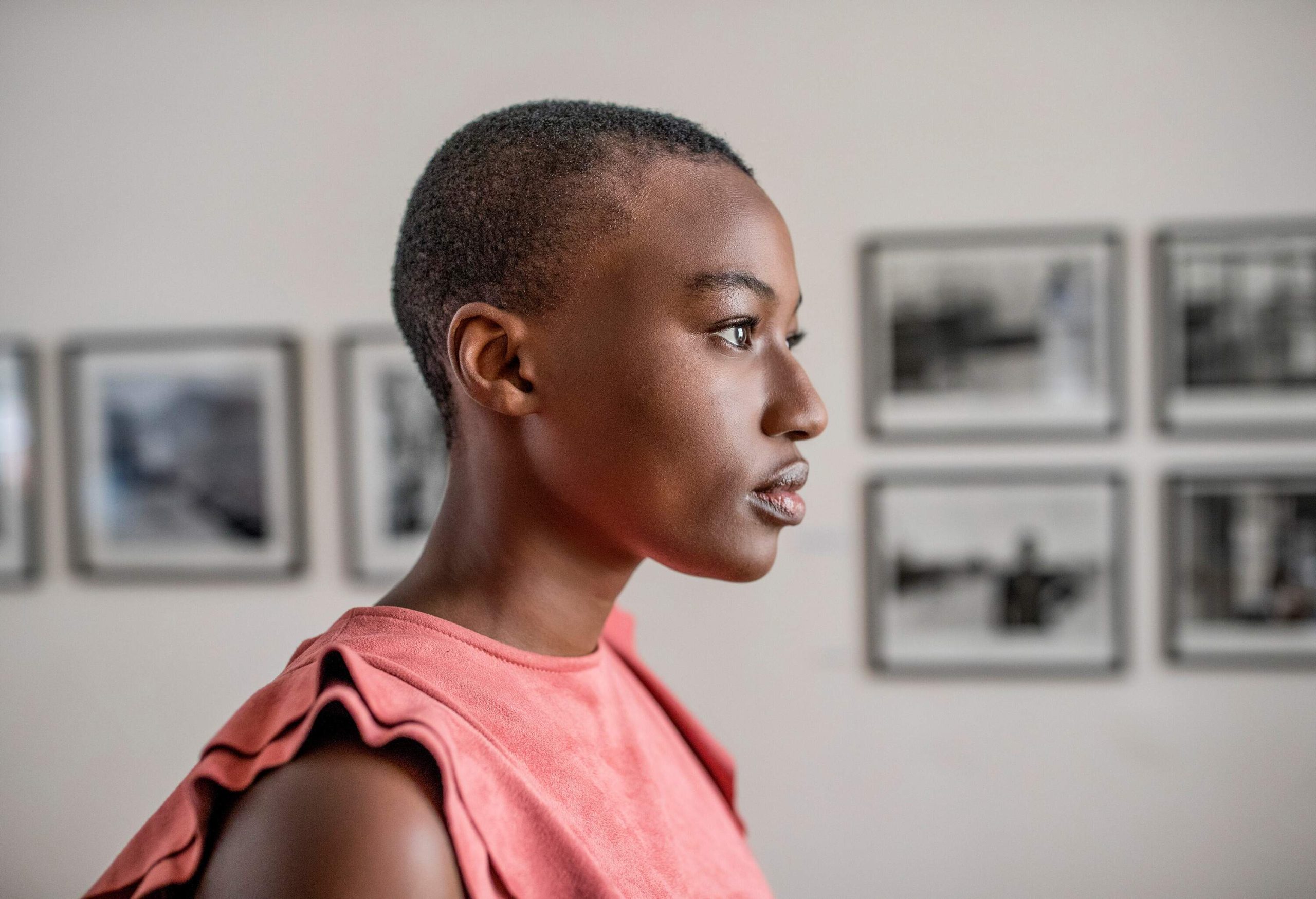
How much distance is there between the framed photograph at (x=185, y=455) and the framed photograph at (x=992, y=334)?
5.13 feet

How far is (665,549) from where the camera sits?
0.64 metres

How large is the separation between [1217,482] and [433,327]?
2.15 m

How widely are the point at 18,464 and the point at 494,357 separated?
248 centimetres

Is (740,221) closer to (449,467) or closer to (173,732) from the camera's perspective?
(449,467)

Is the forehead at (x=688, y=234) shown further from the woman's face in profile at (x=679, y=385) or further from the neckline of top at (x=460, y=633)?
the neckline of top at (x=460, y=633)

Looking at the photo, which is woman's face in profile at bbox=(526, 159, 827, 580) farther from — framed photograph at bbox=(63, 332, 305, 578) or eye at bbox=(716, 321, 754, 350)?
framed photograph at bbox=(63, 332, 305, 578)

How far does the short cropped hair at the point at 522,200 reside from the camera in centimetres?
62

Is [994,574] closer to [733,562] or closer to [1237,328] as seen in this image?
[1237,328]

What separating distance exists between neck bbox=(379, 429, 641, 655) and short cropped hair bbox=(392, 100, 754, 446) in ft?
0.25

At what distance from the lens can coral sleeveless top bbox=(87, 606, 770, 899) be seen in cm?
47

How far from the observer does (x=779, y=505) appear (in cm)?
65

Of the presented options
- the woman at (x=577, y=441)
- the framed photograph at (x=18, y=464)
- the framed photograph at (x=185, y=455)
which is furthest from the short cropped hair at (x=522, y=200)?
the framed photograph at (x=18, y=464)

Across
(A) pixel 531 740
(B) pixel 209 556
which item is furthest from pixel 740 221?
(B) pixel 209 556

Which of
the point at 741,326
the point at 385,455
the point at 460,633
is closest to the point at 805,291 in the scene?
the point at 385,455
